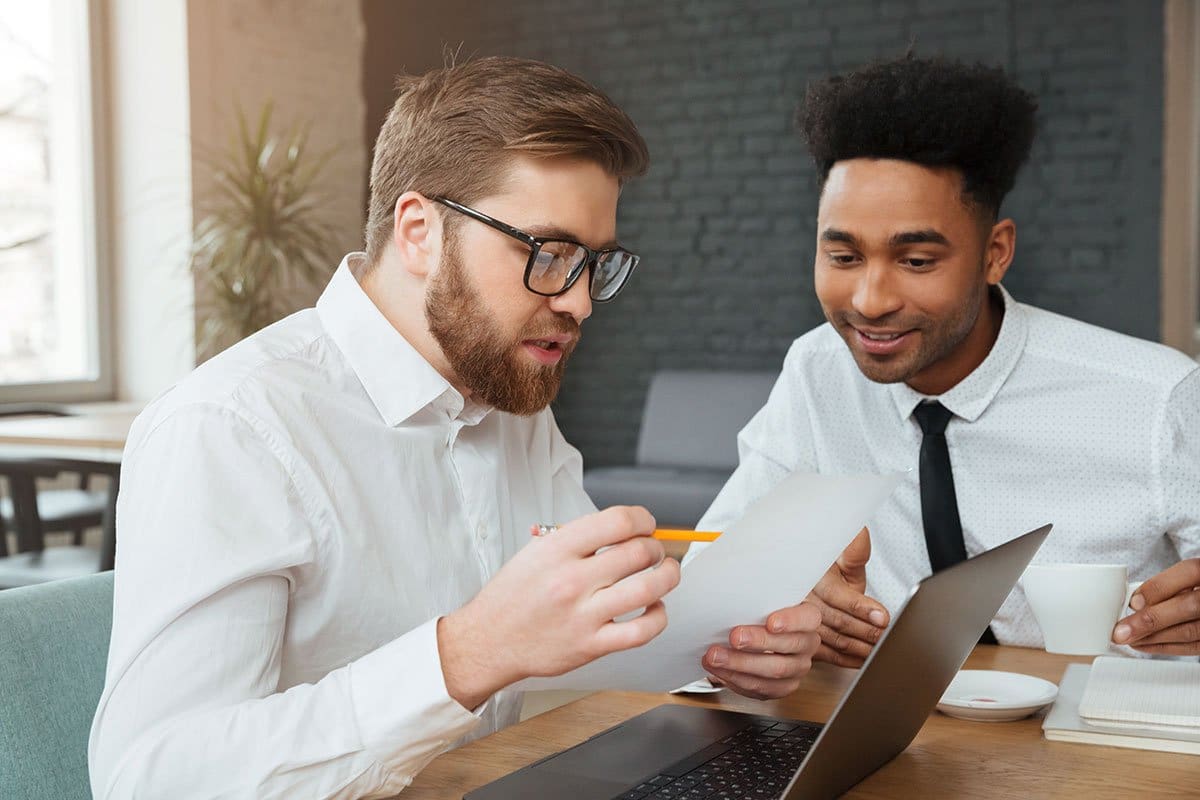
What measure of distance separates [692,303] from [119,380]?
9.06ft

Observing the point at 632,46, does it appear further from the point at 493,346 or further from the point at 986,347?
the point at 493,346

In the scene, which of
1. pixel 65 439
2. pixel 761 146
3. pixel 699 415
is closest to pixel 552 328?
pixel 65 439

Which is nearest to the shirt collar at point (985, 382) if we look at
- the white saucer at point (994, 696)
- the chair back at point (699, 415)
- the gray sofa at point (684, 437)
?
the white saucer at point (994, 696)

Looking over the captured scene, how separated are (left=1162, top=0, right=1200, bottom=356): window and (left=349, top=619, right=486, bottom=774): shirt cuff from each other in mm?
4935

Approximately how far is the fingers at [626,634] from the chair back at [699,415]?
4618 mm

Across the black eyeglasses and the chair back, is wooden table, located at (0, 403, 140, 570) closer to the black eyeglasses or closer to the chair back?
the black eyeglasses

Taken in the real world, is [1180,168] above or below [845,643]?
above

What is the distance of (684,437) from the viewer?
18.7ft

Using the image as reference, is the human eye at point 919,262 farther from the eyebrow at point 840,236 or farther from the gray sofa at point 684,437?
the gray sofa at point 684,437

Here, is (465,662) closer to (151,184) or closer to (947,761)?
(947,761)

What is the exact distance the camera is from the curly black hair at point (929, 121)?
179 centimetres

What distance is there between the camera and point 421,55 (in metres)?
6.71

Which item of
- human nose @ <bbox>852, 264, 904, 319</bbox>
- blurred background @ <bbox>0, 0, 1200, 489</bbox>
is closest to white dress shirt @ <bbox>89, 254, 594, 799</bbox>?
human nose @ <bbox>852, 264, 904, 319</bbox>

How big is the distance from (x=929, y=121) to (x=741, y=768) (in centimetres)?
111
